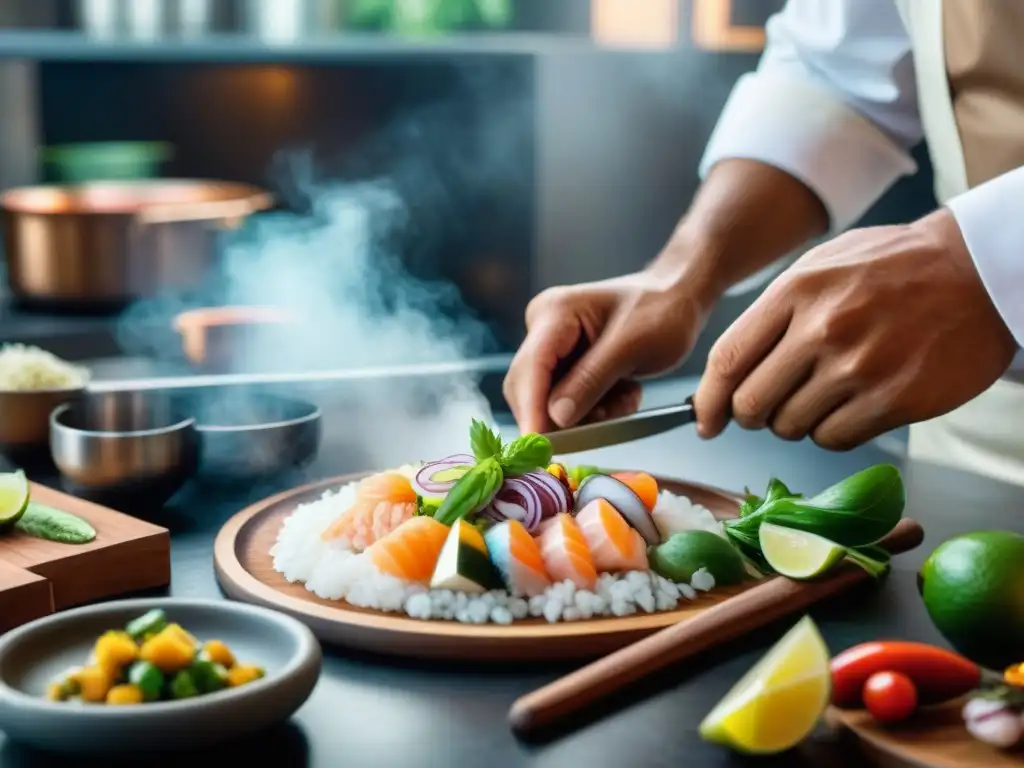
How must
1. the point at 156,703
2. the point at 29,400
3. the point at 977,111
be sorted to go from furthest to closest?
the point at 977,111 → the point at 29,400 → the point at 156,703

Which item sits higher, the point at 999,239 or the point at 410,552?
the point at 999,239

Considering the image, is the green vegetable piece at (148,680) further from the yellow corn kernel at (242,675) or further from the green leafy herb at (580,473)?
the green leafy herb at (580,473)

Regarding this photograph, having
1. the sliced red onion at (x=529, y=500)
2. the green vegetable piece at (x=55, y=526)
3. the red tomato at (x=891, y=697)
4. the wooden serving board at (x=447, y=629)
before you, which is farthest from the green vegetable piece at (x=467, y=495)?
the red tomato at (x=891, y=697)

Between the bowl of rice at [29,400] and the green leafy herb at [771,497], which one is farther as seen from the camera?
the bowl of rice at [29,400]

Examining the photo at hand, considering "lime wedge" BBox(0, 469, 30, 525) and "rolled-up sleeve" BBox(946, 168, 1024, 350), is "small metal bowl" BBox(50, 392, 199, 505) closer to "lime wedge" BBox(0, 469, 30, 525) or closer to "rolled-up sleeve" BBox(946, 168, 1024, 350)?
"lime wedge" BBox(0, 469, 30, 525)

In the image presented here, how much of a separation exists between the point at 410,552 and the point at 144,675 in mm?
371

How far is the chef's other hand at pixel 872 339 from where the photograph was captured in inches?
59.1

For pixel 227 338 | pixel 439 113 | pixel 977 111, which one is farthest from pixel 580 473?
pixel 439 113

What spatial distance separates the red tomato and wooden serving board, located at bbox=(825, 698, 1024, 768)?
0.01m

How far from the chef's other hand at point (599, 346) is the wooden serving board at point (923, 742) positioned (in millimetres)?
753

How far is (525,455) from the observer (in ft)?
4.53

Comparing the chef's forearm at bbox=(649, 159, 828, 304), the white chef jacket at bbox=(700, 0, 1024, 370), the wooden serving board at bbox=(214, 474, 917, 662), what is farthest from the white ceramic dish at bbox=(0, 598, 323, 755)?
the white chef jacket at bbox=(700, 0, 1024, 370)

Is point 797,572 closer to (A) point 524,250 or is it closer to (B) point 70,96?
(A) point 524,250

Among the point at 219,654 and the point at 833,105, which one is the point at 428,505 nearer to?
the point at 219,654
